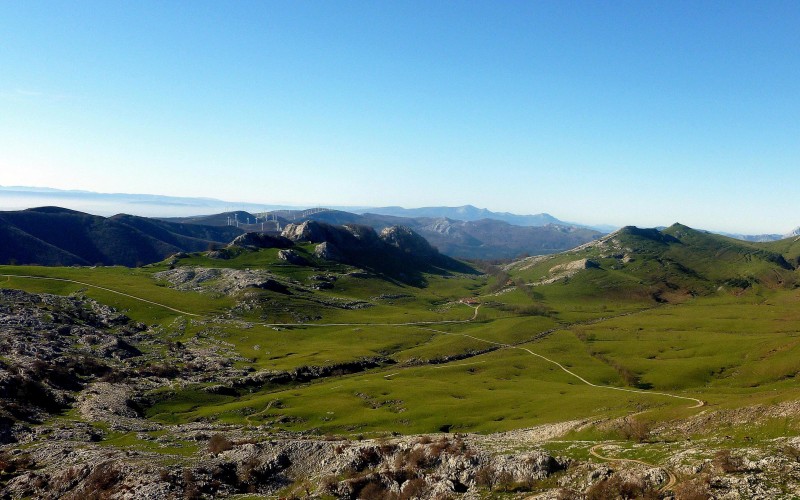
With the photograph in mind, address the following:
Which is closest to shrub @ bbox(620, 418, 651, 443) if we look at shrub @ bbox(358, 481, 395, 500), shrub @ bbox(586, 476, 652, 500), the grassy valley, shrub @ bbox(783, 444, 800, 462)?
the grassy valley

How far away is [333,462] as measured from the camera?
5453cm

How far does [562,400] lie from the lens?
4139 inches

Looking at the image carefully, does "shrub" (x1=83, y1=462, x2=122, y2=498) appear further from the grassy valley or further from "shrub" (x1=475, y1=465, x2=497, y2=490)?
"shrub" (x1=475, y1=465, x2=497, y2=490)

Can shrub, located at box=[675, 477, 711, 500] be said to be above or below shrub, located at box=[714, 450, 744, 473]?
below

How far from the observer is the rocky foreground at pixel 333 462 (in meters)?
36.5

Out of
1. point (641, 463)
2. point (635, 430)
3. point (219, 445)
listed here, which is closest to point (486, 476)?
point (641, 463)

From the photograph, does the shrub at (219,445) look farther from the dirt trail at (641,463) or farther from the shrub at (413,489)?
the dirt trail at (641,463)

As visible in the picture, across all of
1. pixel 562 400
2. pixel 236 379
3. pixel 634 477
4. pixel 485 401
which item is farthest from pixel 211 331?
pixel 634 477

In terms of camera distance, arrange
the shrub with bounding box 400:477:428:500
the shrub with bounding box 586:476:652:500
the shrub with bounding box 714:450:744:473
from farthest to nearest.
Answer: the shrub with bounding box 400:477:428:500, the shrub with bounding box 714:450:744:473, the shrub with bounding box 586:476:652:500

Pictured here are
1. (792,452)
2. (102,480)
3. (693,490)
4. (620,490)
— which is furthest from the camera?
(102,480)

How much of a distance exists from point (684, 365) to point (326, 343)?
131526mm

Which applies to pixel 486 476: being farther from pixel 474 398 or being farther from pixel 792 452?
pixel 474 398

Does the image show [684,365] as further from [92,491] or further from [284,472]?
[92,491]

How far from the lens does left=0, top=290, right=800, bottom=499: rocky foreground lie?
36531 mm
